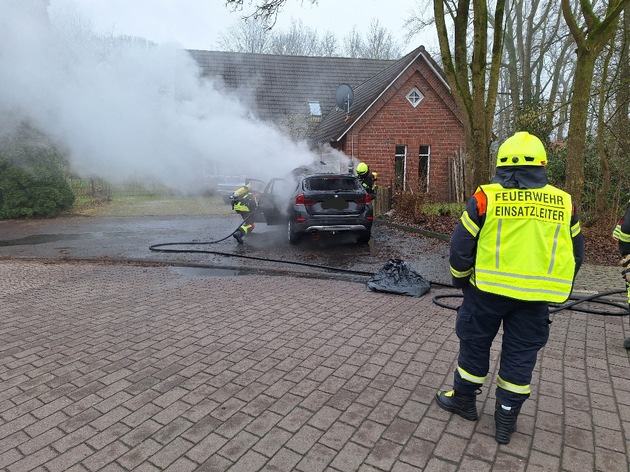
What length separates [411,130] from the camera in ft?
53.2

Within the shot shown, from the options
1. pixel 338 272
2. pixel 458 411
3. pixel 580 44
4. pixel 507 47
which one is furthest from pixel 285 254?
pixel 507 47

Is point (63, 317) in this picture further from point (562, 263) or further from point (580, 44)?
point (580, 44)

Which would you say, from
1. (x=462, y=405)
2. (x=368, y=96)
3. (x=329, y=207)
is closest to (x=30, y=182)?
(x=329, y=207)

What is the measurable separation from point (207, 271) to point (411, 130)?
38.7 ft

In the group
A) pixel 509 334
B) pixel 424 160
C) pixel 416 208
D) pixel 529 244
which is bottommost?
pixel 416 208

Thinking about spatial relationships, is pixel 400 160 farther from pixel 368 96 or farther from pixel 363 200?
pixel 363 200

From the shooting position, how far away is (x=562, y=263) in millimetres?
2230

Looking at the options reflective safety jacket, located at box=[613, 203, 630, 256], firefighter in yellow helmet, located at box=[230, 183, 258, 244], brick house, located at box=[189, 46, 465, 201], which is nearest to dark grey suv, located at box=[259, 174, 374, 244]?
firefighter in yellow helmet, located at box=[230, 183, 258, 244]

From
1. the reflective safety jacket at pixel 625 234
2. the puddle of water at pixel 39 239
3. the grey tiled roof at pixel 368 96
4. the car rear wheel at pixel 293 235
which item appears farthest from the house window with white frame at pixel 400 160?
the reflective safety jacket at pixel 625 234

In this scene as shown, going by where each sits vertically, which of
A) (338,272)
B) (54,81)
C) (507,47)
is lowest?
(338,272)

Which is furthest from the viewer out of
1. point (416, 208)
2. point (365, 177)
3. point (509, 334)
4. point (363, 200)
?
point (416, 208)

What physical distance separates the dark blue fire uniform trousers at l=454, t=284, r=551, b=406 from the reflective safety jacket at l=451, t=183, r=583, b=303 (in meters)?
0.10

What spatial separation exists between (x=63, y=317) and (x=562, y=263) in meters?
4.85

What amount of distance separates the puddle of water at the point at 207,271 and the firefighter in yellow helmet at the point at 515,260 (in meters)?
4.88
